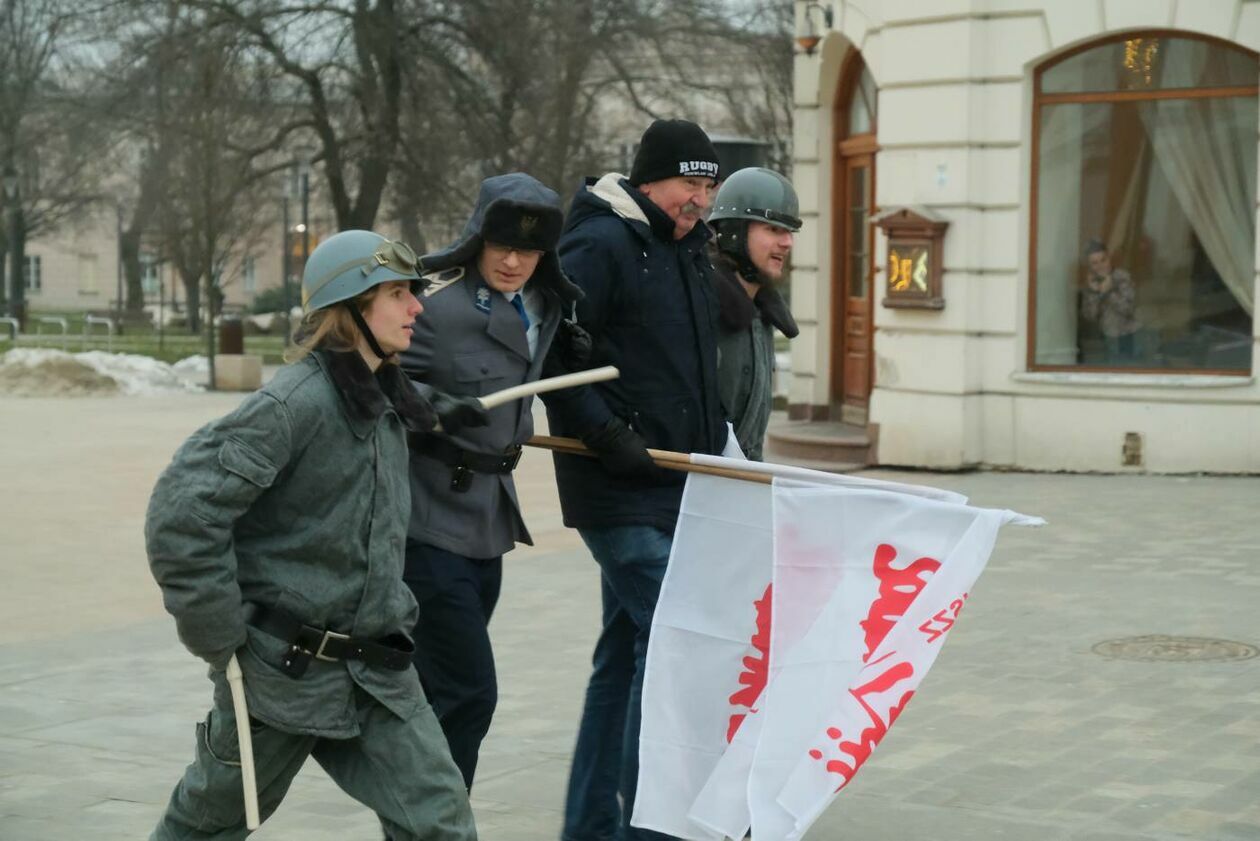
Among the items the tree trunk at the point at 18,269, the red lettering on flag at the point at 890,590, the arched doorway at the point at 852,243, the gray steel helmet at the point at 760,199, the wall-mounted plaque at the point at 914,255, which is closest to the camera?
the red lettering on flag at the point at 890,590

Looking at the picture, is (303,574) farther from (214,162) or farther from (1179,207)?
(214,162)

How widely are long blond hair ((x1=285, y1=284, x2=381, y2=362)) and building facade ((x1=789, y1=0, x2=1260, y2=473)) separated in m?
11.3

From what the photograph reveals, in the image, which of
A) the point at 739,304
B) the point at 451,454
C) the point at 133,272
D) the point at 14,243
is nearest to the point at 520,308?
the point at 451,454

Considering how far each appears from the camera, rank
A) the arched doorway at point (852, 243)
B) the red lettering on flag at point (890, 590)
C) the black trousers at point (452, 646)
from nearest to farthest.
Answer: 1. the black trousers at point (452, 646)
2. the red lettering on flag at point (890, 590)
3. the arched doorway at point (852, 243)

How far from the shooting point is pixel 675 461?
16.9 ft

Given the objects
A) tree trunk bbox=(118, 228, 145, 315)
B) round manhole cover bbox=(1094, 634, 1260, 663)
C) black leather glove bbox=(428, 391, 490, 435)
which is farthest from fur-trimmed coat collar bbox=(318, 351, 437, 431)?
tree trunk bbox=(118, 228, 145, 315)

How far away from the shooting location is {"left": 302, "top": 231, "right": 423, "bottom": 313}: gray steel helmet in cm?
410

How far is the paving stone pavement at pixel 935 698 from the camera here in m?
5.87

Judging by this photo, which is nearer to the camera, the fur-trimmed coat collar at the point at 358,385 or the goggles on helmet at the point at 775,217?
the fur-trimmed coat collar at the point at 358,385

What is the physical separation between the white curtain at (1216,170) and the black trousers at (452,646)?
11.0m

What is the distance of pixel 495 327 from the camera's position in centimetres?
494

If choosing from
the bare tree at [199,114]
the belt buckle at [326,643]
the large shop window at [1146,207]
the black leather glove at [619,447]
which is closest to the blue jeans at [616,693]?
the black leather glove at [619,447]

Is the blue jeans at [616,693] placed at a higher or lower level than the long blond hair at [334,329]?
Answer: lower

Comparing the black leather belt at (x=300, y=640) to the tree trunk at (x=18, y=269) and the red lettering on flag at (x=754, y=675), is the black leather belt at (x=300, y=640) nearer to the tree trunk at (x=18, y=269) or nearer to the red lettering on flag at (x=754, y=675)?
the red lettering on flag at (x=754, y=675)
